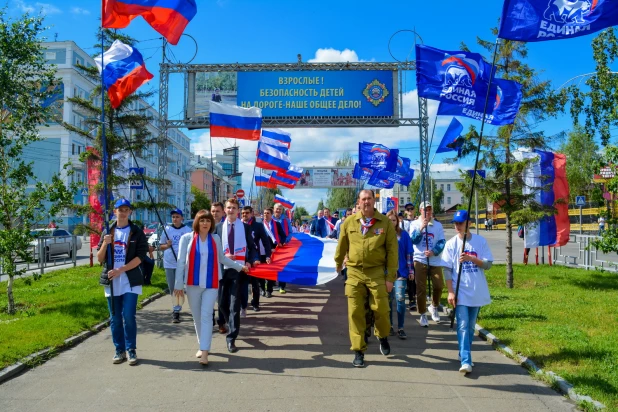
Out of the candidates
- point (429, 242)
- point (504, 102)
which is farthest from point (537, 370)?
point (504, 102)

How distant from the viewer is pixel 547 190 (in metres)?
13.8

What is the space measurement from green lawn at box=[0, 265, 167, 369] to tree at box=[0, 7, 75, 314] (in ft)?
2.81

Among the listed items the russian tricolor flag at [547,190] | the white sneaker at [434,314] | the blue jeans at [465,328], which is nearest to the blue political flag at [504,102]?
the russian tricolor flag at [547,190]

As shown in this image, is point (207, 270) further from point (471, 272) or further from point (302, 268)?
point (471, 272)

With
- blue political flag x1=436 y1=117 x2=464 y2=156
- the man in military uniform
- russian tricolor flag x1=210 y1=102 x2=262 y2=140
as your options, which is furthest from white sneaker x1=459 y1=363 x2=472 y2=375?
russian tricolor flag x1=210 y1=102 x2=262 y2=140

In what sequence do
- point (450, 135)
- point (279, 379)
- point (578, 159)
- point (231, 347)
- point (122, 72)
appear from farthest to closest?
point (578, 159), point (450, 135), point (122, 72), point (231, 347), point (279, 379)

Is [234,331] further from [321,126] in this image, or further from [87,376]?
[321,126]

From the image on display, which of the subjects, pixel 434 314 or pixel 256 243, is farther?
pixel 256 243

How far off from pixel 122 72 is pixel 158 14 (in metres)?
1.27

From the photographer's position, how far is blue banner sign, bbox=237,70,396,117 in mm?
22281

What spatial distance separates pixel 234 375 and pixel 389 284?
214 cm

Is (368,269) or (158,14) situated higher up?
(158,14)

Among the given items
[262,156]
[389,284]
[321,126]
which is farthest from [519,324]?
[321,126]

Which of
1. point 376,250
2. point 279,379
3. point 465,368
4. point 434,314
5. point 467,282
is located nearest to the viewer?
point 279,379
